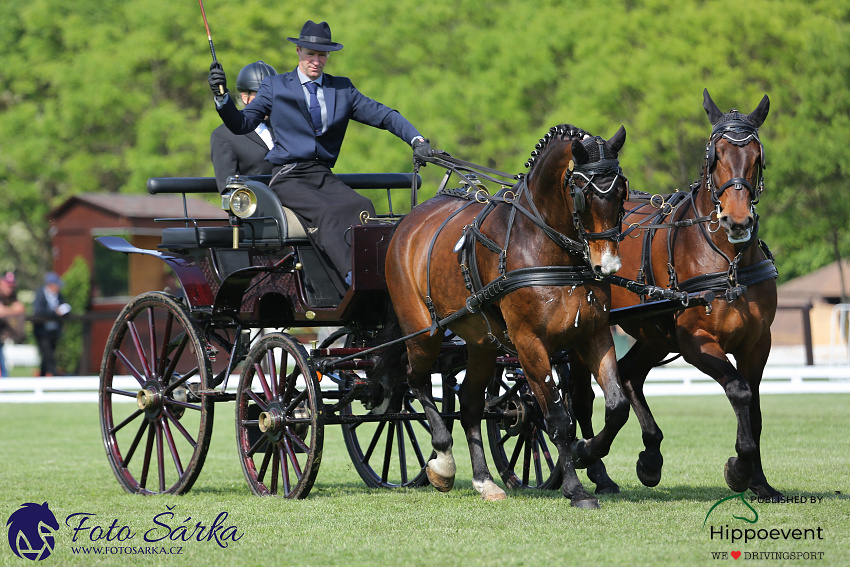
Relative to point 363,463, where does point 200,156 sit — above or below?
above

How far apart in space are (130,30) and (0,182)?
6.26 m

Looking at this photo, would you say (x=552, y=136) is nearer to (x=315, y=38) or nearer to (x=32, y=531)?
(x=315, y=38)

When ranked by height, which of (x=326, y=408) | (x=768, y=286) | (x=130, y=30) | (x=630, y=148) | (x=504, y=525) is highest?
(x=130, y=30)

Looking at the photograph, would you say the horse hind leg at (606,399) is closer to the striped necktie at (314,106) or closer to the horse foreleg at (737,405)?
the horse foreleg at (737,405)

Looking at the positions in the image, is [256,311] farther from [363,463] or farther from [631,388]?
[631,388]

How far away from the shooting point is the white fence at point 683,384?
1642 cm

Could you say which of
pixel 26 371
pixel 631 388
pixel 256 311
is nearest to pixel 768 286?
pixel 631 388

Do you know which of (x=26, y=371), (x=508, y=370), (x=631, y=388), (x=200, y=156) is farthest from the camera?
(x=200, y=156)

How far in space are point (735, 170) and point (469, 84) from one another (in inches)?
908

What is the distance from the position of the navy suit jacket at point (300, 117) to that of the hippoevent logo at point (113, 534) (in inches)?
103

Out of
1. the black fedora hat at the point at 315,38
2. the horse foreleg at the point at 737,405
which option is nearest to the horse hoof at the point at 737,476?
the horse foreleg at the point at 737,405

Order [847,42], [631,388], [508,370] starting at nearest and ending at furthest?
[631,388] → [508,370] → [847,42]

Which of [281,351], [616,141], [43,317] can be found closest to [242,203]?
[281,351]

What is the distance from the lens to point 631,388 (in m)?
7.72
